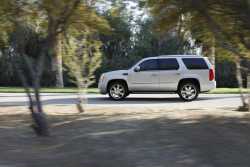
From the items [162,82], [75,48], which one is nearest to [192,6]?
[75,48]

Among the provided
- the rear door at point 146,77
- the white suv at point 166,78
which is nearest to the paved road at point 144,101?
the white suv at point 166,78

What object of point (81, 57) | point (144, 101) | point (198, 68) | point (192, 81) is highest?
point (81, 57)

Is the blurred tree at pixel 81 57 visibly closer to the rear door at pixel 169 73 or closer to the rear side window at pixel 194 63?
the rear door at pixel 169 73

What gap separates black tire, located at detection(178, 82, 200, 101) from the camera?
2297cm

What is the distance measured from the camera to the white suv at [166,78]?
23.1 meters

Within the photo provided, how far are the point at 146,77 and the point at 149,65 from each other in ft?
1.63

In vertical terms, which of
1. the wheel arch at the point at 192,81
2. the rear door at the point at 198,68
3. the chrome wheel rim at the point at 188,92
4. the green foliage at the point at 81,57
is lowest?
the chrome wheel rim at the point at 188,92

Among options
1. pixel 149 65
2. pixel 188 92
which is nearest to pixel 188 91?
pixel 188 92

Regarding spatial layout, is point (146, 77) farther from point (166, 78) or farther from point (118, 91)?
point (118, 91)

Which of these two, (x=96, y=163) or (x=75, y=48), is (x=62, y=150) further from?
(x=75, y=48)

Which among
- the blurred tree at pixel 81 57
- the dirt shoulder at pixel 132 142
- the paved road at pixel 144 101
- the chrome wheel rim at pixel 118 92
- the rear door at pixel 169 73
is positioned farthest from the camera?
the chrome wheel rim at pixel 118 92

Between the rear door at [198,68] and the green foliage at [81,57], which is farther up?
the green foliage at [81,57]

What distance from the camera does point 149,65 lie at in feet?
77.4

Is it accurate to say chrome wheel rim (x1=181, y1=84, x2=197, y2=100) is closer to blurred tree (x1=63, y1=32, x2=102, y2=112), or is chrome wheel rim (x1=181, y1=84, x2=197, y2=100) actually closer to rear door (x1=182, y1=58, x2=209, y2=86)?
rear door (x1=182, y1=58, x2=209, y2=86)
